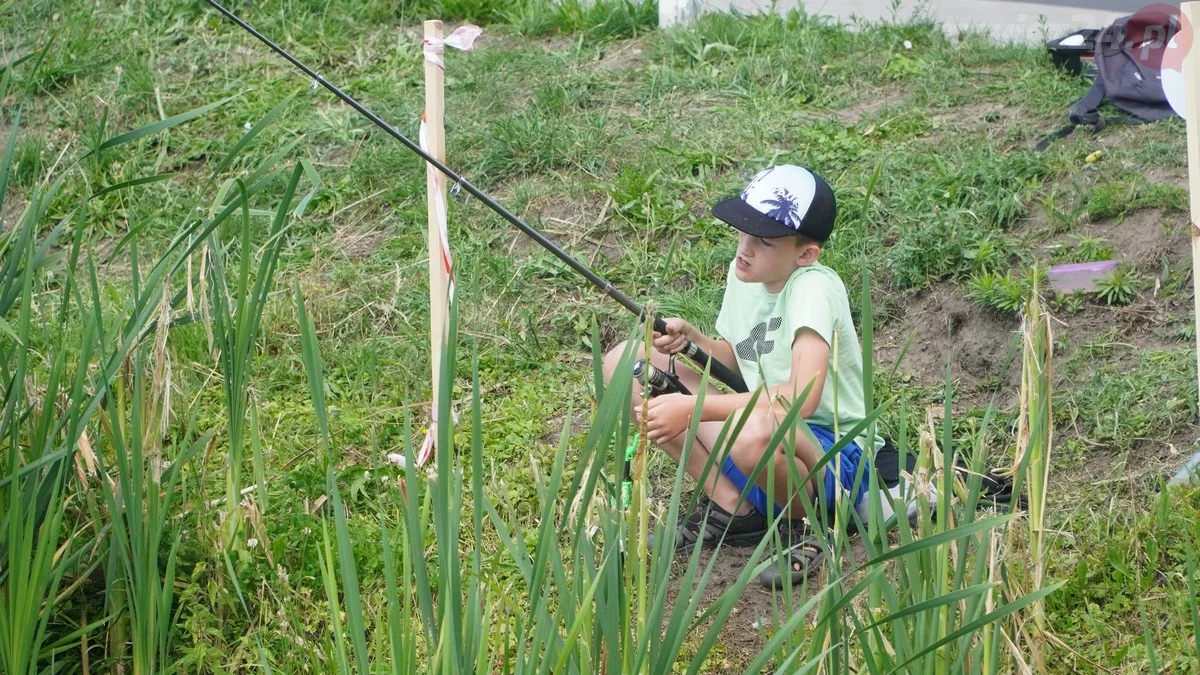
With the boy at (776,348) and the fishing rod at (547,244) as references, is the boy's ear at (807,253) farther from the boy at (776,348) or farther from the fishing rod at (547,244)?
the fishing rod at (547,244)

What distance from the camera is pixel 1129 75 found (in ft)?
15.5

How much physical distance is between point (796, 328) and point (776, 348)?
18 cm

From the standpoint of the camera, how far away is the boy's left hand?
116 inches

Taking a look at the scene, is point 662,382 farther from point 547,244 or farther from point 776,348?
point 547,244

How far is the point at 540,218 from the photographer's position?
4.76 m

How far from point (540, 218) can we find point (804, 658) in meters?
Answer: 2.60

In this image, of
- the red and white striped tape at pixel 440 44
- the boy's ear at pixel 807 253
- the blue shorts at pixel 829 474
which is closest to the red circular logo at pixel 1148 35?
the boy's ear at pixel 807 253

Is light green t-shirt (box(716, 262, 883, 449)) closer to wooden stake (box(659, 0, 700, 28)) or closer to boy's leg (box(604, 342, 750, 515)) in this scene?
boy's leg (box(604, 342, 750, 515))

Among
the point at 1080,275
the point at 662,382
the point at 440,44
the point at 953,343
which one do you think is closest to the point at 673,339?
the point at 662,382

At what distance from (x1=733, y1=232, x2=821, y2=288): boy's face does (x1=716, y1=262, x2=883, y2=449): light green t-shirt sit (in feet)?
0.11

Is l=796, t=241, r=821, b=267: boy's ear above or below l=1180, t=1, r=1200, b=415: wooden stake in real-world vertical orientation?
below

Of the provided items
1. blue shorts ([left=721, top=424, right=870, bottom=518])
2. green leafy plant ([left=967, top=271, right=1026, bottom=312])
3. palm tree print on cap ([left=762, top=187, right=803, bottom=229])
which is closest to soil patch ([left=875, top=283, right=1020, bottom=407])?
green leafy plant ([left=967, top=271, right=1026, bottom=312])

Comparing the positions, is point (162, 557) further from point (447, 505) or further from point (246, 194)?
point (447, 505)

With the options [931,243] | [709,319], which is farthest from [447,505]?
[931,243]
